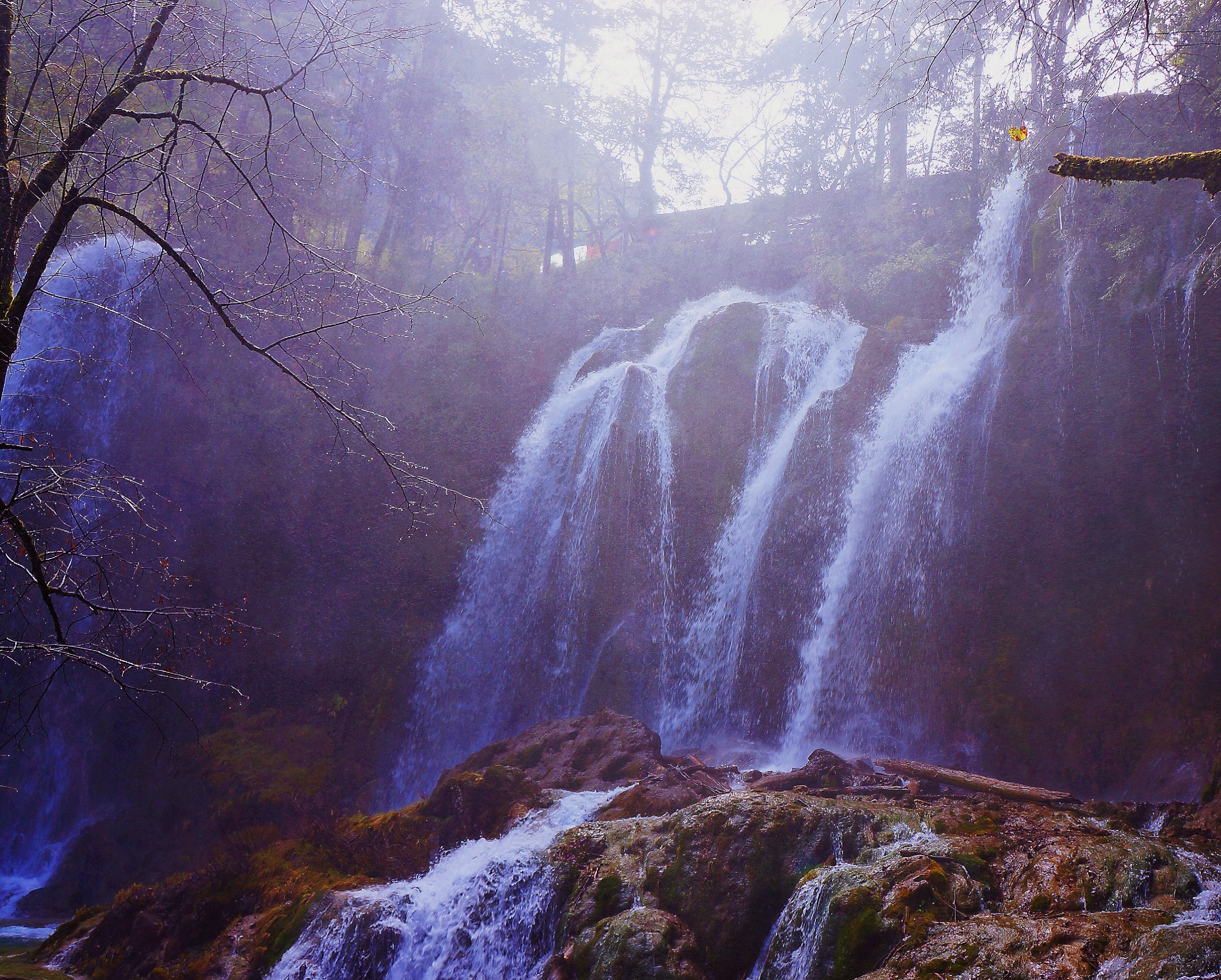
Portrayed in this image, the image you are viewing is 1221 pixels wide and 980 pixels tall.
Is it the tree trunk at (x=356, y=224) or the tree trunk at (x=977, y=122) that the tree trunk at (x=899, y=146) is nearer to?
the tree trunk at (x=977, y=122)

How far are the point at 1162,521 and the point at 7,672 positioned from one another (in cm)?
1779

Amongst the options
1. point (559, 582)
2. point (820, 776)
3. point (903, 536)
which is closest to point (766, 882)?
point (820, 776)

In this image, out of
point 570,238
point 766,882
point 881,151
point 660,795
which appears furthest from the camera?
point 570,238

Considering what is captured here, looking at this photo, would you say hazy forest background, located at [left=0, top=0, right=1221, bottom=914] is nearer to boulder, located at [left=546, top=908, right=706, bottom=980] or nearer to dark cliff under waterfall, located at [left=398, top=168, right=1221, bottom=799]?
dark cliff under waterfall, located at [left=398, top=168, right=1221, bottom=799]

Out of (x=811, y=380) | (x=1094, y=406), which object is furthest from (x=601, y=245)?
(x=1094, y=406)

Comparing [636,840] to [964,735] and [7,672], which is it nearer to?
[964,735]

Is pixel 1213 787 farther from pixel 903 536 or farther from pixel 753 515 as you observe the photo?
pixel 753 515

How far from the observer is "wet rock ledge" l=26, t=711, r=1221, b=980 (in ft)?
13.2

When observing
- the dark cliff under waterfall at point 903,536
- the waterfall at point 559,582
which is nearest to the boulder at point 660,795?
the dark cliff under waterfall at point 903,536

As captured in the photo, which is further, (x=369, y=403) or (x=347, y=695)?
(x=369, y=403)

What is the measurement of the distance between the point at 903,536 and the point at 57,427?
634 inches

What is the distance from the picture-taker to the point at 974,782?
24.9 feet

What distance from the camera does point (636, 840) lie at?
20.6 feet

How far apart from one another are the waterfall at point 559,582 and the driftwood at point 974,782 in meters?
4.74
